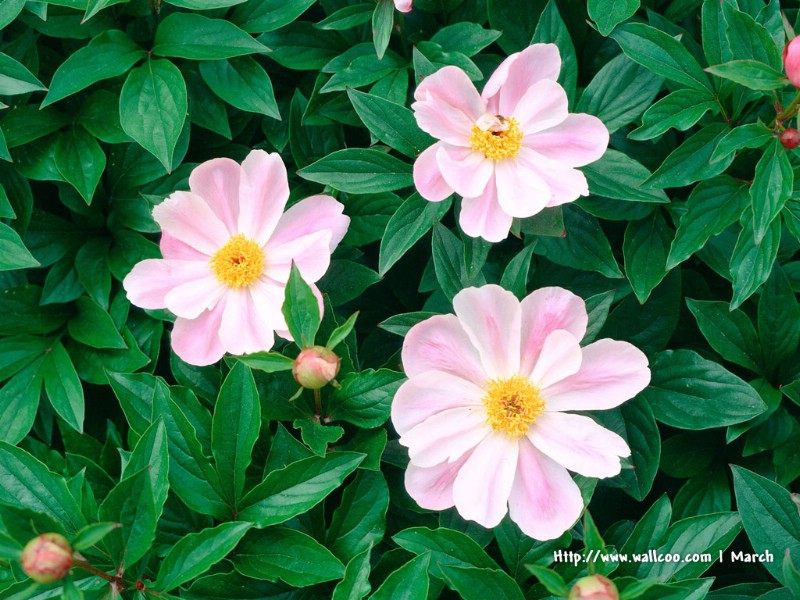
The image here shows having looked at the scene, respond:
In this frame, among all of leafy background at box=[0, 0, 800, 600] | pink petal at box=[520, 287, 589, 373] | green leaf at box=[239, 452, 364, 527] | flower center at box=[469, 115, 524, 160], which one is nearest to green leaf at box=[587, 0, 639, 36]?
leafy background at box=[0, 0, 800, 600]

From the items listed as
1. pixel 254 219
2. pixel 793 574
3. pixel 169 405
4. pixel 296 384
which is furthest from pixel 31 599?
pixel 793 574

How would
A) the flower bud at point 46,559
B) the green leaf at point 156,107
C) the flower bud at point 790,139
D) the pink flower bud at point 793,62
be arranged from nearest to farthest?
1. the flower bud at point 46,559
2. the pink flower bud at point 793,62
3. the flower bud at point 790,139
4. the green leaf at point 156,107

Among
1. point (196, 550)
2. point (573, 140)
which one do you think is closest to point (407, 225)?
point (573, 140)

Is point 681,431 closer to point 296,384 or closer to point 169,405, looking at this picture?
point 296,384

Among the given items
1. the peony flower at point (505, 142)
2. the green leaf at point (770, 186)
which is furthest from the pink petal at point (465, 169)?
the green leaf at point (770, 186)

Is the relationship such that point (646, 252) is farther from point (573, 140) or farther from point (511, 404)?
point (511, 404)

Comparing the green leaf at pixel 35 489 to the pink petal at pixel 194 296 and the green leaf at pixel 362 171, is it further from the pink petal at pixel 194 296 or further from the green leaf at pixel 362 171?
the green leaf at pixel 362 171

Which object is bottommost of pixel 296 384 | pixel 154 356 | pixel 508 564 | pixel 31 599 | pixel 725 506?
pixel 31 599
